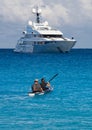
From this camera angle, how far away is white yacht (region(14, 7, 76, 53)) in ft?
407

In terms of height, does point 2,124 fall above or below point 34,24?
below

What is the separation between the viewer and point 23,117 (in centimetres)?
2559

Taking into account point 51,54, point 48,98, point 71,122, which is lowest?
point 71,122

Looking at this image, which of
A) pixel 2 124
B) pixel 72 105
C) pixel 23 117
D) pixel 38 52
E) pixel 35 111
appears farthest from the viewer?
pixel 38 52

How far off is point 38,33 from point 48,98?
9459 centimetres

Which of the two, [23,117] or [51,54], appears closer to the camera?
[23,117]

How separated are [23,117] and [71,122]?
2.68 meters

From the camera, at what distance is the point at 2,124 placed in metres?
23.8

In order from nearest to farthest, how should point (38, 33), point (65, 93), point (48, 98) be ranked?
point (48, 98)
point (65, 93)
point (38, 33)

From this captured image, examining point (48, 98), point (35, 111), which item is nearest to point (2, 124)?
point (35, 111)

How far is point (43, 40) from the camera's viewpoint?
4865 inches

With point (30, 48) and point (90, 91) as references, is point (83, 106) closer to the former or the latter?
point (90, 91)

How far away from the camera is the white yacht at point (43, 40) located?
4889 inches

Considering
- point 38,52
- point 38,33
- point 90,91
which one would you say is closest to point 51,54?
point 38,52
